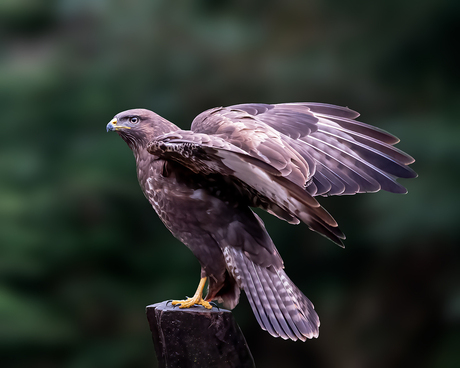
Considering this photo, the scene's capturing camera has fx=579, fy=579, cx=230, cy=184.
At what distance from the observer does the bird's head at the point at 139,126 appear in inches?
92.6

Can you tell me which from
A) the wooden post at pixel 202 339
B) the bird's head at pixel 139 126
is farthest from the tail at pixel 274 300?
the bird's head at pixel 139 126

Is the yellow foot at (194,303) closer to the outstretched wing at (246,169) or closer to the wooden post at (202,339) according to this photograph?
the wooden post at (202,339)

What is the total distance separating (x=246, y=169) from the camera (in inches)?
73.7

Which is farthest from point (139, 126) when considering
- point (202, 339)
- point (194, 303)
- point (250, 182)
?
point (202, 339)

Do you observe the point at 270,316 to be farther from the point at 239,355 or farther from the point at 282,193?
the point at 282,193

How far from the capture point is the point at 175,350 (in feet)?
7.21

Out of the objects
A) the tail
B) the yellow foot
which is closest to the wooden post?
the yellow foot

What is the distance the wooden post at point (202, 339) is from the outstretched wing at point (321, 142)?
24.4 inches

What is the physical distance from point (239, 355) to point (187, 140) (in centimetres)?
87

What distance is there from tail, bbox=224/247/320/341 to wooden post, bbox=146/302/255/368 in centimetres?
15

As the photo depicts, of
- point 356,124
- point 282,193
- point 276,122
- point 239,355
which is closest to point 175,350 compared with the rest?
point 239,355

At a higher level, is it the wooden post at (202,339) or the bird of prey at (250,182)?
the bird of prey at (250,182)

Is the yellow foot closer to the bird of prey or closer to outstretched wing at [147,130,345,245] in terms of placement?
the bird of prey

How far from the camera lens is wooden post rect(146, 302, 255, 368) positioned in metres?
2.18
